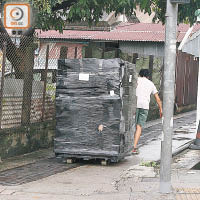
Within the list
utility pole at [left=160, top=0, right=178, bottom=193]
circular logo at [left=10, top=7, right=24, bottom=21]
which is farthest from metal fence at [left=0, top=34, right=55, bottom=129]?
utility pole at [left=160, top=0, right=178, bottom=193]

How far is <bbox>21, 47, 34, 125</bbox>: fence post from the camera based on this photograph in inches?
475

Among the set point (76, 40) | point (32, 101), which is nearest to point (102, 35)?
point (76, 40)

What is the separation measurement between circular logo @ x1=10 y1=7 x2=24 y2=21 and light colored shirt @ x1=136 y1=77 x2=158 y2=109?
10.6 ft

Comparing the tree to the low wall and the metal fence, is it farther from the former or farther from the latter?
the low wall

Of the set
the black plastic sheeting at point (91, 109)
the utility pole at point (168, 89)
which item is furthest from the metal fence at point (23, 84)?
the utility pole at point (168, 89)

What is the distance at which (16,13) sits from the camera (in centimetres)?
1105

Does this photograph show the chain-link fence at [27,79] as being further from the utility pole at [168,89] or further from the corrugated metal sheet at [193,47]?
the utility pole at [168,89]

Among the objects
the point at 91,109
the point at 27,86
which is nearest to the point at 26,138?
the point at 27,86

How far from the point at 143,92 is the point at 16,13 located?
3360 millimetres

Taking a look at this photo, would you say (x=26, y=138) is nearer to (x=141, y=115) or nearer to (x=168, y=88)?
(x=141, y=115)

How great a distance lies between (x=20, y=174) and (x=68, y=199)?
204 centimetres

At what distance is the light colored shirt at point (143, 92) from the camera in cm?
1262

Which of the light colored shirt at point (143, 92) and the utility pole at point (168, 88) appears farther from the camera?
→ the light colored shirt at point (143, 92)

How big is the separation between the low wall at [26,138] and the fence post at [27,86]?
0.73 ft
